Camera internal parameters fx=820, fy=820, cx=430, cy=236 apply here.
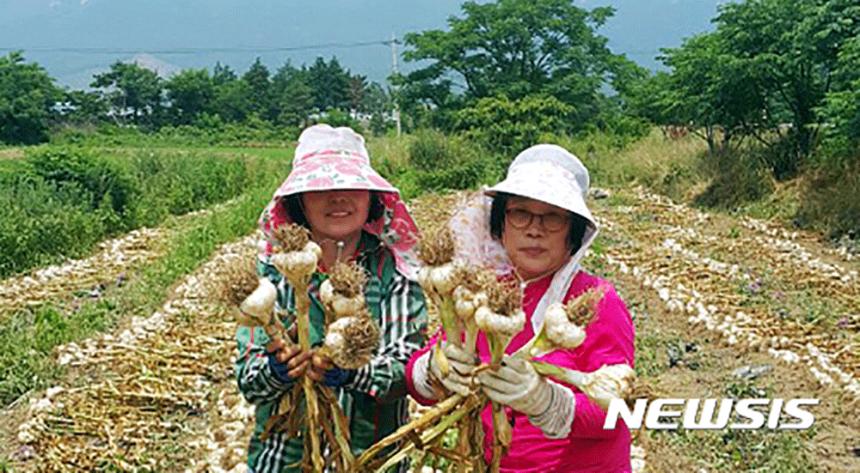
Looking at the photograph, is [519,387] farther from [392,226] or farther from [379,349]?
[392,226]

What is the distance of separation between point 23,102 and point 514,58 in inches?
Answer: 844

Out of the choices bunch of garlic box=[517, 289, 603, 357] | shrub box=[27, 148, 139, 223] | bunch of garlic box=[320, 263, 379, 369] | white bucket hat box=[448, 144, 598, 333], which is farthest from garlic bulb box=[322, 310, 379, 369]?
shrub box=[27, 148, 139, 223]

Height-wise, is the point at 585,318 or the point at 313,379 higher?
the point at 585,318

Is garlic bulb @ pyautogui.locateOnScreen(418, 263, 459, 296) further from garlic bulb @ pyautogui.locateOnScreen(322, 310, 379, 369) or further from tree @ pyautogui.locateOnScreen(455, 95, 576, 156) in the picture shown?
tree @ pyautogui.locateOnScreen(455, 95, 576, 156)

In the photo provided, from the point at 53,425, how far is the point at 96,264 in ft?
15.0

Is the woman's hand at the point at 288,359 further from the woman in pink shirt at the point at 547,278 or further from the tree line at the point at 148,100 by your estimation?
the tree line at the point at 148,100

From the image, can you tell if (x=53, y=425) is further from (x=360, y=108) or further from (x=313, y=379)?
(x=360, y=108)

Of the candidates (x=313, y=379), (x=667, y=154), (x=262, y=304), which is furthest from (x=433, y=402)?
(x=667, y=154)

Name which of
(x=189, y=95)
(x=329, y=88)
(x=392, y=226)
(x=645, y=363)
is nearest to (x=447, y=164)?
(x=645, y=363)

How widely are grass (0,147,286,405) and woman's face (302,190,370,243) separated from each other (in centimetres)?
333

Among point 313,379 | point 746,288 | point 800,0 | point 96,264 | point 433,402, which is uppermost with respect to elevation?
point 800,0

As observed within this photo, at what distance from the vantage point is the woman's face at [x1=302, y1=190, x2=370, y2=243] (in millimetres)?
1688

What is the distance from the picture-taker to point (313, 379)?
126cm

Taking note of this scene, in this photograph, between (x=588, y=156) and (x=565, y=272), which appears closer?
(x=565, y=272)
